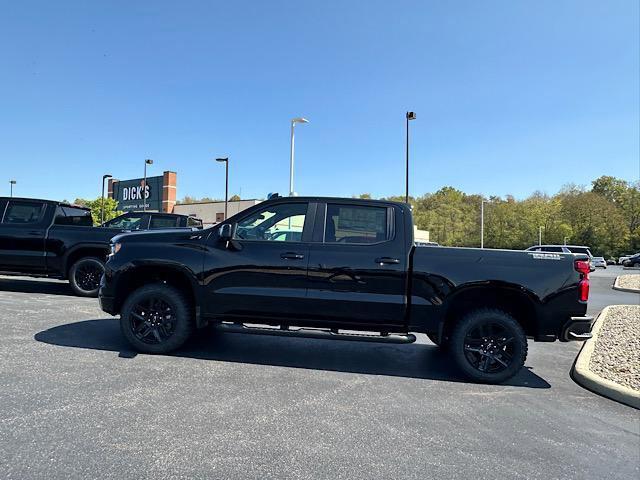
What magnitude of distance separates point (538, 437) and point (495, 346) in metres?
1.47

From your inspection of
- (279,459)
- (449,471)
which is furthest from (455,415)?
(279,459)

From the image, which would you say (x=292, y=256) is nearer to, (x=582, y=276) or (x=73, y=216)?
(x=582, y=276)

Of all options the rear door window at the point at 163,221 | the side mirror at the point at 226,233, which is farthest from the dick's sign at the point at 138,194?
the side mirror at the point at 226,233

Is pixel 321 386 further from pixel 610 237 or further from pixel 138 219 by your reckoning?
pixel 610 237

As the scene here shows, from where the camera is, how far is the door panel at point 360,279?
5062 mm

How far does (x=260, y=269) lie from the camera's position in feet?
17.2

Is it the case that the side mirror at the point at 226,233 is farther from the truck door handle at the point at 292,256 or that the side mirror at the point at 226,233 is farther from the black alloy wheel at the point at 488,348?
the black alloy wheel at the point at 488,348

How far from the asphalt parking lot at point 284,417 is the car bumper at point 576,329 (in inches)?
24.0

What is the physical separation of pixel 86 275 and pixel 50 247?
873mm

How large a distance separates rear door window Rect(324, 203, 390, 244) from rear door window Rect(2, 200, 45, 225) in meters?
7.05

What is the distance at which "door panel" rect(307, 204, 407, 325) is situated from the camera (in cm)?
506

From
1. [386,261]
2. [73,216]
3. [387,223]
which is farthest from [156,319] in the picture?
[73,216]

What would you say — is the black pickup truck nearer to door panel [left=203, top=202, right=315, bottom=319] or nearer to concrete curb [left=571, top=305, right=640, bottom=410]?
door panel [left=203, top=202, right=315, bottom=319]

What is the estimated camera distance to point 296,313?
520cm
